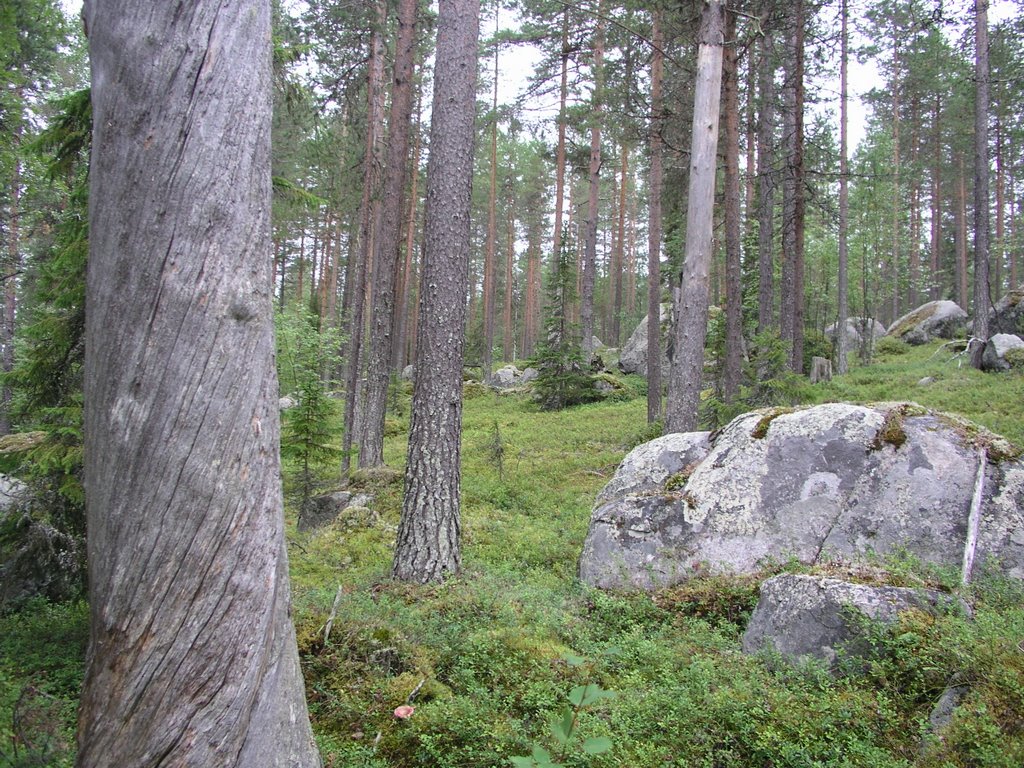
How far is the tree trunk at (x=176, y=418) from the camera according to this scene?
69.9 inches

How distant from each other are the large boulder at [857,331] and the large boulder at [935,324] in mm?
1366

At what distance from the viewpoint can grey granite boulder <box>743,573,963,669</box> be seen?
339 centimetres

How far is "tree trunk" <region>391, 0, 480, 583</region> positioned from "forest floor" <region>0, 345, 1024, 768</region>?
0.59 m

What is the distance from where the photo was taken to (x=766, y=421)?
5945mm

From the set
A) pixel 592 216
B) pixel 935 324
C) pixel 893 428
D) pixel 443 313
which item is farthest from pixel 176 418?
pixel 935 324

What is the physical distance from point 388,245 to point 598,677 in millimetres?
9358

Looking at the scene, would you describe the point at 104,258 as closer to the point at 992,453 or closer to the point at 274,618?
the point at 274,618

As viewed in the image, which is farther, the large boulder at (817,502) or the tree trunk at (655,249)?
the tree trunk at (655,249)

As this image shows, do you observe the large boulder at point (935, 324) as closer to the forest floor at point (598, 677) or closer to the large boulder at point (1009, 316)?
the large boulder at point (1009, 316)

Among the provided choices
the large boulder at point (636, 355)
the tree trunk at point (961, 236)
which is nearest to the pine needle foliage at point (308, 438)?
the large boulder at point (636, 355)

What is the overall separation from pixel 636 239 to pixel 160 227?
38.8 metres

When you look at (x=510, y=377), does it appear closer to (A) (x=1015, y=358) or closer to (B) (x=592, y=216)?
(B) (x=592, y=216)

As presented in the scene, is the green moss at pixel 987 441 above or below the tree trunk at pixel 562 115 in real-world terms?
below

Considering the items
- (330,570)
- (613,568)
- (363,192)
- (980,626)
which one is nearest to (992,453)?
(980,626)
